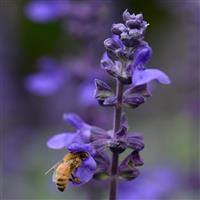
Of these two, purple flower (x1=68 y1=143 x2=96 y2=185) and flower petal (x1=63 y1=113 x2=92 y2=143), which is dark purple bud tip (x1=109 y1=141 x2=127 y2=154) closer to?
purple flower (x1=68 y1=143 x2=96 y2=185)

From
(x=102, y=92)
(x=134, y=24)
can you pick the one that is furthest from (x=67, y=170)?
(x=134, y=24)

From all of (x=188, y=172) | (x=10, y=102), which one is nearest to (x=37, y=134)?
(x=10, y=102)

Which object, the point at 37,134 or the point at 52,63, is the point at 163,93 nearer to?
the point at 37,134

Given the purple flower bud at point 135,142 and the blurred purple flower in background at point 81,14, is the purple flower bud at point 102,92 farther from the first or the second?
the blurred purple flower in background at point 81,14

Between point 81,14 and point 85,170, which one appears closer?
point 85,170

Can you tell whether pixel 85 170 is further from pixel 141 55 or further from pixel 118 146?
pixel 141 55

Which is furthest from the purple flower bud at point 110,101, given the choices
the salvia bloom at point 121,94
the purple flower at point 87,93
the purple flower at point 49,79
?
the purple flower at point 49,79
